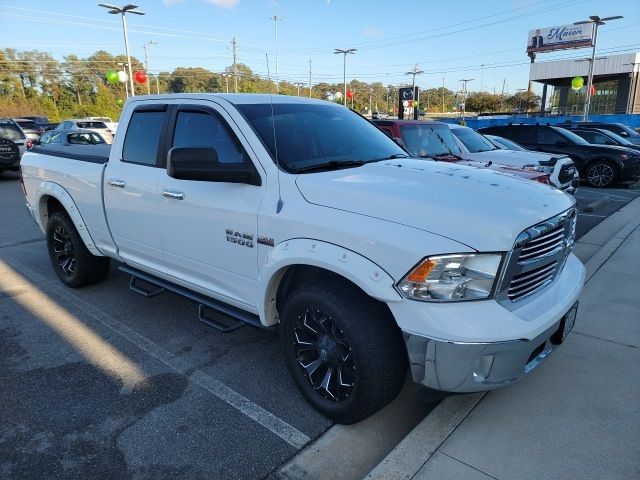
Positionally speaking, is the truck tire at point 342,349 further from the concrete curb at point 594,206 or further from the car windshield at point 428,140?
the concrete curb at point 594,206

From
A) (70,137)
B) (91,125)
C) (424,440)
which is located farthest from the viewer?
(91,125)

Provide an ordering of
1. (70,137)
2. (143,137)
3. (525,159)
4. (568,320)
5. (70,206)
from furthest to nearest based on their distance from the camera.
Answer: (70,137) < (525,159) < (70,206) < (143,137) < (568,320)

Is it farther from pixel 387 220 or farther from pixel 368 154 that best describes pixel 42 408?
pixel 368 154

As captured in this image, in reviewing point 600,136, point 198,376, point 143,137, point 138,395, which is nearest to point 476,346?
point 198,376

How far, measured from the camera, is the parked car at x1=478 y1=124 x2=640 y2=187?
12.1m

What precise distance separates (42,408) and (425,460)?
241 cm

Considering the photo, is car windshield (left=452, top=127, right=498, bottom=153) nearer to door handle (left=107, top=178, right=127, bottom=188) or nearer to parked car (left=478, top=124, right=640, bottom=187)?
parked car (left=478, top=124, right=640, bottom=187)

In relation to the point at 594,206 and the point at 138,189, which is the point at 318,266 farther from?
the point at 594,206

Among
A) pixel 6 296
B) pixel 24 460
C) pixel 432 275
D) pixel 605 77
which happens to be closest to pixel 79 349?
pixel 24 460

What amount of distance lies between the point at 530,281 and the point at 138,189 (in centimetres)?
295

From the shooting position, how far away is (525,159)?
26.8 feet

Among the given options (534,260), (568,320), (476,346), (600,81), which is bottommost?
(568,320)

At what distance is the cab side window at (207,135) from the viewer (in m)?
3.22

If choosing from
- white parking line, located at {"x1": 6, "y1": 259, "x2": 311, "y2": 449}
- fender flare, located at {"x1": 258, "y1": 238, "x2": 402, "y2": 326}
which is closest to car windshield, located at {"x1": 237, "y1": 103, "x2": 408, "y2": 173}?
fender flare, located at {"x1": 258, "y1": 238, "x2": 402, "y2": 326}
